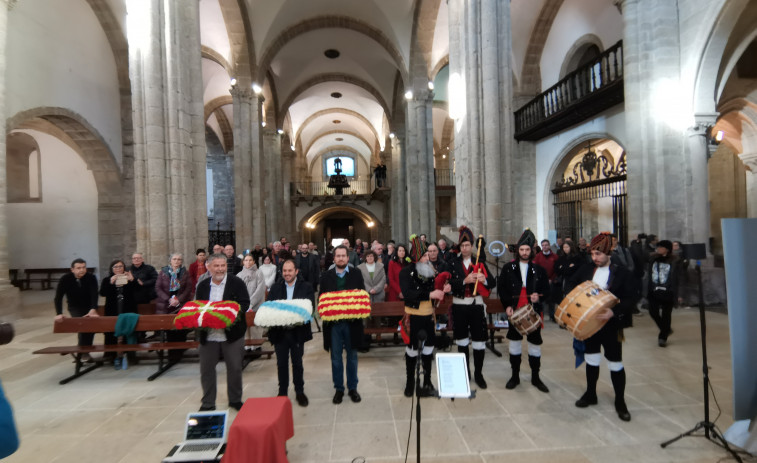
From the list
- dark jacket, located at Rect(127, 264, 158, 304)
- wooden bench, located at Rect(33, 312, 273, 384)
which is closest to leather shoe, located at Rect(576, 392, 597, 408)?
wooden bench, located at Rect(33, 312, 273, 384)

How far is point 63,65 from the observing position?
1179 centimetres

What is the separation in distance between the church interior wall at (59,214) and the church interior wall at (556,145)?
17248 mm

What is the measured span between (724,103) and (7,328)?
16427 millimetres

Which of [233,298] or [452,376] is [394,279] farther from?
[452,376]

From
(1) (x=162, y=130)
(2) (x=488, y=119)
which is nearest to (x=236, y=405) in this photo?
(1) (x=162, y=130)

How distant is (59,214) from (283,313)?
16286 mm

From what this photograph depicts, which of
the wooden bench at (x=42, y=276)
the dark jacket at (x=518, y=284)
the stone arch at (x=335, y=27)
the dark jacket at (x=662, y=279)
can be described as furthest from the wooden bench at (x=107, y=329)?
the stone arch at (x=335, y=27)

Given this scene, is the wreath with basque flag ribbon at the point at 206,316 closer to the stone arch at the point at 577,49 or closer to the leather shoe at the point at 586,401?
the leather shoe at the point at 586,401

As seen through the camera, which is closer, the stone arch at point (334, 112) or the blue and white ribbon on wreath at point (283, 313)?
the blue and white ribbon on wreath at point (283, 313)

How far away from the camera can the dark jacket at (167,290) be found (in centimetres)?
618

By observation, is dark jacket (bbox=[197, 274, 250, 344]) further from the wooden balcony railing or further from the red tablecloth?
the wooden balcony railing

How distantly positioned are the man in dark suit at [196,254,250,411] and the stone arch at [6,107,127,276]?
11962mm

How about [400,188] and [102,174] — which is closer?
[102,174]

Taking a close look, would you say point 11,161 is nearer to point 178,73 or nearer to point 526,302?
point 178,73
